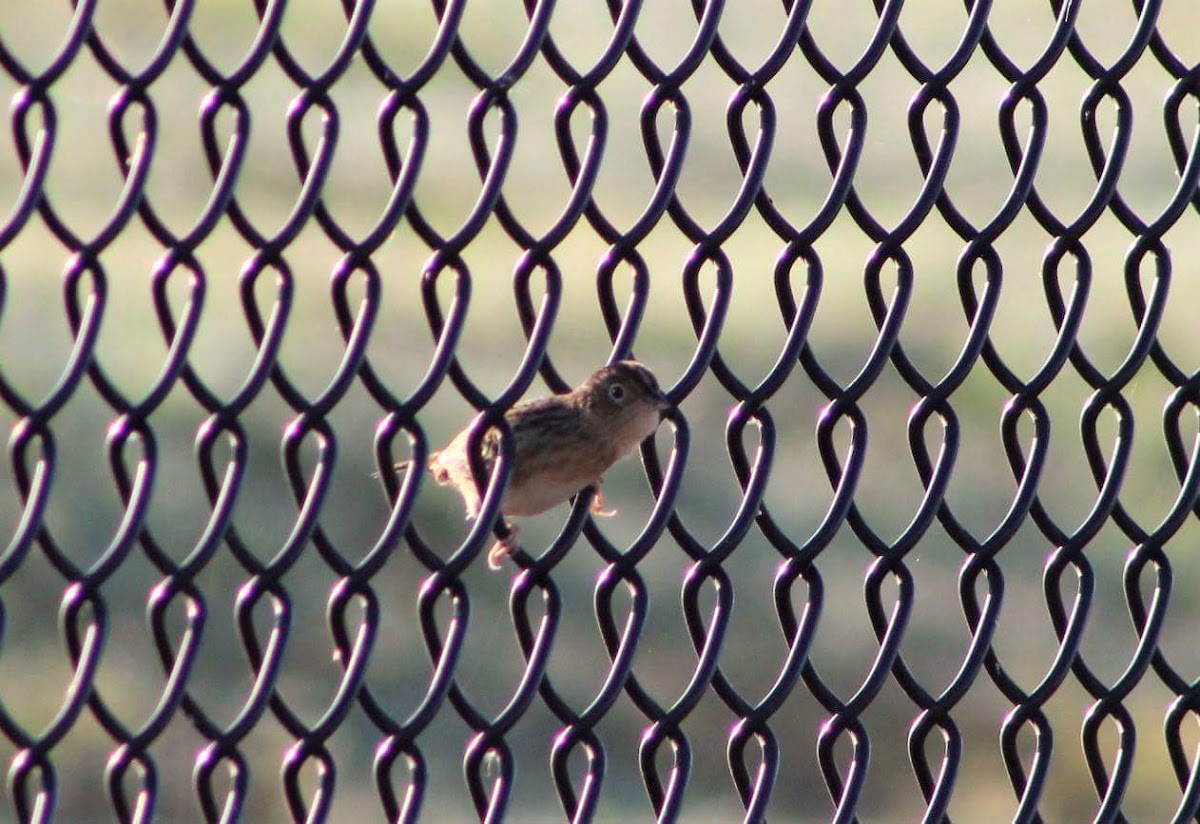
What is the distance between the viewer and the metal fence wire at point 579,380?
8.45 feet

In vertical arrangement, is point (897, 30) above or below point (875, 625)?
above

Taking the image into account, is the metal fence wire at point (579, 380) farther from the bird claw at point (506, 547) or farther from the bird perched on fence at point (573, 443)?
the bird perched on fence at point (573, 443)

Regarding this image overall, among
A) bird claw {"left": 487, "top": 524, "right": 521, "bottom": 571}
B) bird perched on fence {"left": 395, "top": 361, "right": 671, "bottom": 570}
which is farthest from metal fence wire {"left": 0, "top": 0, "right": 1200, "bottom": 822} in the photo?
bird perched on fence {"left": 395, "top": 361, "right": 671, "bottom": 570}

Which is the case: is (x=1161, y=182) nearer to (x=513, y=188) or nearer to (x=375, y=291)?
(x=513, y=188)

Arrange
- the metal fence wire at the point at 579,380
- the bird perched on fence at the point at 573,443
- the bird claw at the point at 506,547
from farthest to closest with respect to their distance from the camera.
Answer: the bird perched on fence at the point at 573,443 → the bird claw at the point at 506,547 → the metal fence wire at the point at 579,380

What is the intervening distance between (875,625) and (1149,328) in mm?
711

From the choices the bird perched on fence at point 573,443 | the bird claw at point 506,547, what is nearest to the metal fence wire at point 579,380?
the bird claw at point 506,547

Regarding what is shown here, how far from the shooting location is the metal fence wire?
2.57 m

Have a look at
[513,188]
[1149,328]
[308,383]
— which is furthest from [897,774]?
[1149,328]

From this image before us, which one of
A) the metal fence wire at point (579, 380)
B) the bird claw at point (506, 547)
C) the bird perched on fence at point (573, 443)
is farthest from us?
the bird perched on fence at point (573, 443)

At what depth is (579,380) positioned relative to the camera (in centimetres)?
836

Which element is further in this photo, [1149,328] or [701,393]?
[701,393]

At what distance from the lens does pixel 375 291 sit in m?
2.68

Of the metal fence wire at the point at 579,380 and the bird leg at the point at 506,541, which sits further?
the bird leg at the point at 506,541
